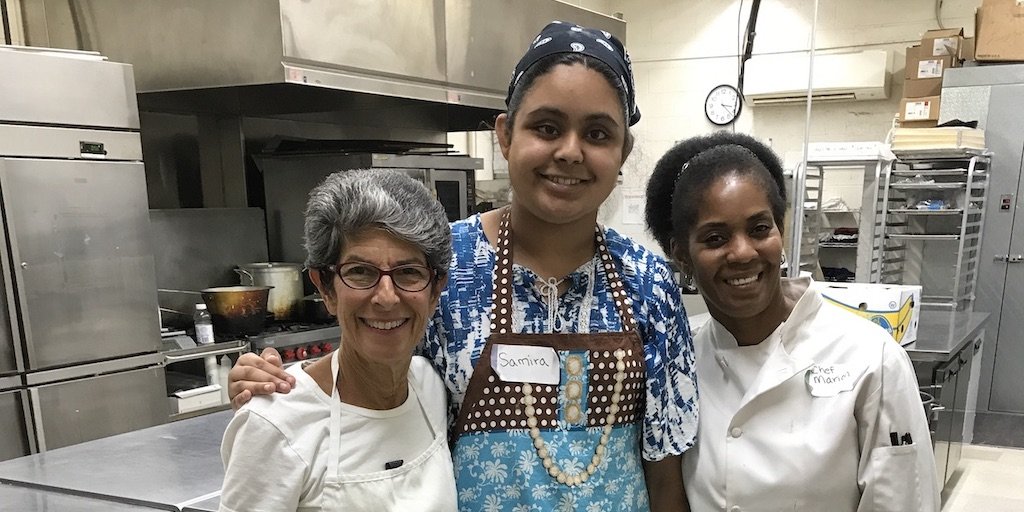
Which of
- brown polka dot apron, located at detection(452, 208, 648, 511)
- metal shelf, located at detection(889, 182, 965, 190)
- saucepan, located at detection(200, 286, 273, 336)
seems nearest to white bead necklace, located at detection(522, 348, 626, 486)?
brown polka dot apron, located at detection(452, 208, 648, 511)

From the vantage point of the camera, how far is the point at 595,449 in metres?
1.17

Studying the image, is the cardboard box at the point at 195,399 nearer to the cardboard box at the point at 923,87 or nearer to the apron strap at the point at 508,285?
the apron strap at the point at 508,285

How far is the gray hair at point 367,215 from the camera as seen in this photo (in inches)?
38.6

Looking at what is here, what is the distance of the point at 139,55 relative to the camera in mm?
2834

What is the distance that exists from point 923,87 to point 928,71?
0.11 meters

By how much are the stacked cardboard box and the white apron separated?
15.8 ft

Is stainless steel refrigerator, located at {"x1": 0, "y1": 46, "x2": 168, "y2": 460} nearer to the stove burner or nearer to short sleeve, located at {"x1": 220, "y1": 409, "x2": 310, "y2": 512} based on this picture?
the stove burner

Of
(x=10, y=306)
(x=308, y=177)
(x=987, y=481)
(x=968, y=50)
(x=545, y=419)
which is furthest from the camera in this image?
(x=968, y=50)

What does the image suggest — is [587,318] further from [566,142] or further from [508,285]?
[566,142]

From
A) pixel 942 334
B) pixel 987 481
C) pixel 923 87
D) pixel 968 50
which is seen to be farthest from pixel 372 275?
pixel 968 50

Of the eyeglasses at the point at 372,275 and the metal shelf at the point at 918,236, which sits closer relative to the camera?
the eyeglasses at the point at 372,275

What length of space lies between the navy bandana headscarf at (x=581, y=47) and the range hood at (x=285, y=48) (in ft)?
5.77

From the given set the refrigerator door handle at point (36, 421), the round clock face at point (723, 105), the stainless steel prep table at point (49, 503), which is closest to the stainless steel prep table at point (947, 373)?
the stainless steel prep table at point (49, 503)

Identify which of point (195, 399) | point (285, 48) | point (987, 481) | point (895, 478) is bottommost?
point (987, 481)
